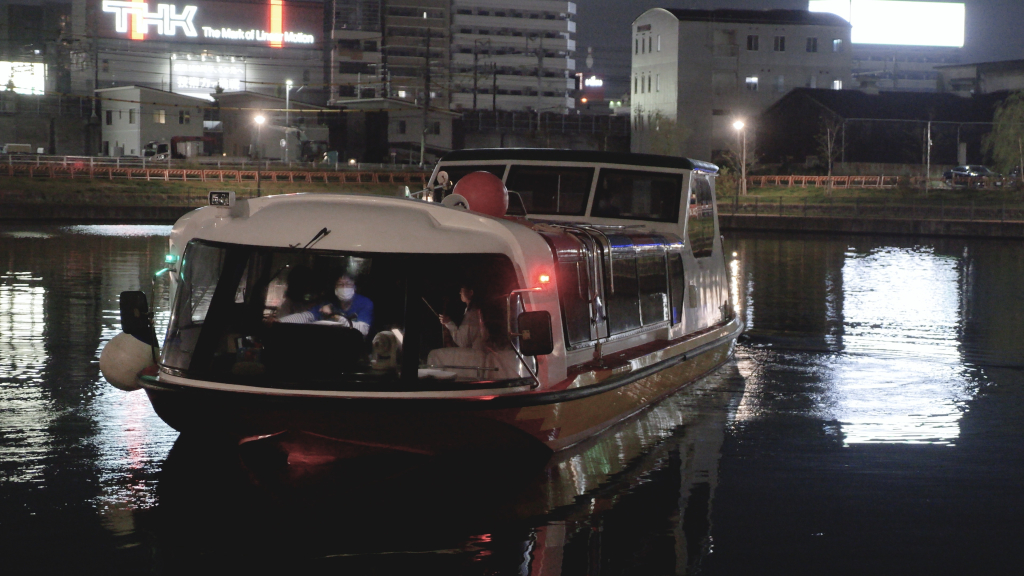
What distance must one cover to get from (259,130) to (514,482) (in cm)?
7815

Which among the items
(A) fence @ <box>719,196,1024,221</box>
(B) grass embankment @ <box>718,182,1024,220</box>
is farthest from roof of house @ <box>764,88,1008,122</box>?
(A) fence @ <box>719,196,1024,221</box>

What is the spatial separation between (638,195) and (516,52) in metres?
136

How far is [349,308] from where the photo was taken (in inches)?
318

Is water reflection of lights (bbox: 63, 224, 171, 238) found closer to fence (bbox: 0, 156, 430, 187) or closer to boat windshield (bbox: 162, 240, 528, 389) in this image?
fence (bbox: 0, 156, 430, 187)

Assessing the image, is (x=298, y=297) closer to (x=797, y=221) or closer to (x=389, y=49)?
(x=797, y=221)

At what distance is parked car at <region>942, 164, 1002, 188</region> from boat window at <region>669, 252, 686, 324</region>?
6050 cm

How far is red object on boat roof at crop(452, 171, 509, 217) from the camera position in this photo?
31.2 ft

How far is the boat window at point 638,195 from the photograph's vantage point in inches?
477

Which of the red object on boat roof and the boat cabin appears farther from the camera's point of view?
the red object on boat roof

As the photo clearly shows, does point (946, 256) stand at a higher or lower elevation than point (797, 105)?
lower

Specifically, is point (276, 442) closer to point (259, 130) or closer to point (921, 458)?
point (921, 458)

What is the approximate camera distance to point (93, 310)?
1909cm

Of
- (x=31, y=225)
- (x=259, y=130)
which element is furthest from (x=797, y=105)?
(x=31, y=225)

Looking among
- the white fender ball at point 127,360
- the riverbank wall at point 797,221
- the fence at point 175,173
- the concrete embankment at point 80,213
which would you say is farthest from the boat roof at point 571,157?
the fence at point 175,173
